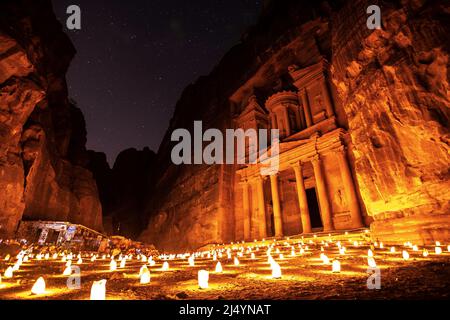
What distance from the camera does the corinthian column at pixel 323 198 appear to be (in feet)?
50.8

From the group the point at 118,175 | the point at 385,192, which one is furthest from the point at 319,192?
the point at 118,175

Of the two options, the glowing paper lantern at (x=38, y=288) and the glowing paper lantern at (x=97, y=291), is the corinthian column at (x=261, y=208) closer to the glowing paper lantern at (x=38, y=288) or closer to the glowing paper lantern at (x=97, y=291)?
the glowing paper lantern at (x=38, y=288)

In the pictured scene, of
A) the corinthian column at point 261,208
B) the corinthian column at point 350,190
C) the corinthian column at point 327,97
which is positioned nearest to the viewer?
the corinthian column at point 350,190

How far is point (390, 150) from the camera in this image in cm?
787

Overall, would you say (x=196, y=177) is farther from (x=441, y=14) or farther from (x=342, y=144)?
(x=441, y=14)

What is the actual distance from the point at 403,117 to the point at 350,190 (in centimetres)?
904

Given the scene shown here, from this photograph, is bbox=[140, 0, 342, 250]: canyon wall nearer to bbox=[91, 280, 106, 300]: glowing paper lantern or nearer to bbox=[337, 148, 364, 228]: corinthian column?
bbox=[337, 148, 364, 228]: corinthian column

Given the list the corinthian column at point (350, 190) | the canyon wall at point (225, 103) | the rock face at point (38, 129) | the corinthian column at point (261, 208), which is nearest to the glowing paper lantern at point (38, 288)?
the rock face at point (38, 129)

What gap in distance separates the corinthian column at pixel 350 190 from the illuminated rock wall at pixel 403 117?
6.70 meters

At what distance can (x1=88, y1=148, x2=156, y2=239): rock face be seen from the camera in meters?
42.1

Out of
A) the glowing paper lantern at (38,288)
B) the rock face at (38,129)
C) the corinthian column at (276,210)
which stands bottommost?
the glowing paper lantern at (38,288)

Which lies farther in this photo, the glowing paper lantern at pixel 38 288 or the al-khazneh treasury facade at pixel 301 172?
the al-khazneh treasury facade at pixel 301 172
